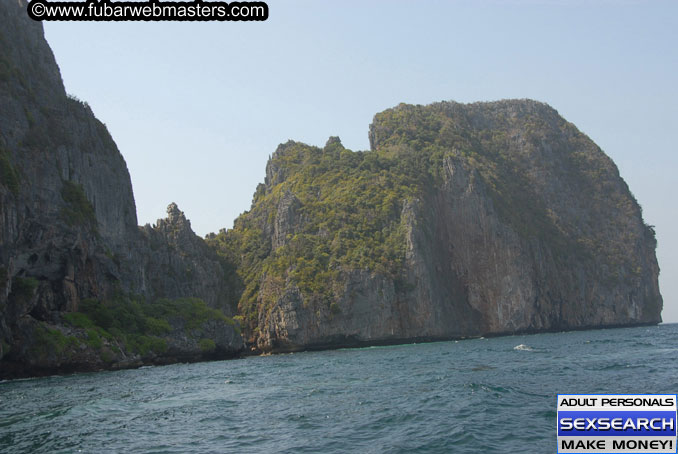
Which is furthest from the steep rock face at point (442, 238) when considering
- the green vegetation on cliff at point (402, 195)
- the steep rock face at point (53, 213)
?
the steep rock face at point (53, 213)

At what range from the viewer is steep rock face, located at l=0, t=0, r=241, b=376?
53062mm

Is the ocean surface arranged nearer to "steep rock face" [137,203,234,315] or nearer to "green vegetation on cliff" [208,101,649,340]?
"steep rock face" [137,203,234,315]

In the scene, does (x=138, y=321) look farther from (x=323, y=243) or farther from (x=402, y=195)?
(x=402, y=195)

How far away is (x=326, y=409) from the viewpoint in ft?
92.5

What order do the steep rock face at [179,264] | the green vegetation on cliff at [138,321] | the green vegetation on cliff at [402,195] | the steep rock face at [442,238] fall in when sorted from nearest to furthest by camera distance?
the green vegetation on cliff at [138,321], the steep rock face at [179,264], the steep rock face at [442,238], the green vegetation on cliff at [402,195]

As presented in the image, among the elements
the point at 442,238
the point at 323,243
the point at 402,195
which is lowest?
the point at 323,243

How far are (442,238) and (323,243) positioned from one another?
2988 centimetres

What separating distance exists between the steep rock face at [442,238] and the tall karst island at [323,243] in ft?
1.36

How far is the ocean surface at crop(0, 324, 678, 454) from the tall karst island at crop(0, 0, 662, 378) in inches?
725

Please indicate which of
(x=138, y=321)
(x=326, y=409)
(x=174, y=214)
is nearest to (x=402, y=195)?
(x=174, y=214)

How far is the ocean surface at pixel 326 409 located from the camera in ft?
68.7

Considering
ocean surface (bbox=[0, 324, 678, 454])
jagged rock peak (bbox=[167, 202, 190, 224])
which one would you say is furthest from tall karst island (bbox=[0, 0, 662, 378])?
ocean surface (bbox=[0, 324, 678, 454])

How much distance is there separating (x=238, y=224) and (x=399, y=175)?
124 feet

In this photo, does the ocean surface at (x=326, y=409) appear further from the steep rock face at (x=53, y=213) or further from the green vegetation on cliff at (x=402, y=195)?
the green vegetation on cliff at (x=402, y=195)
